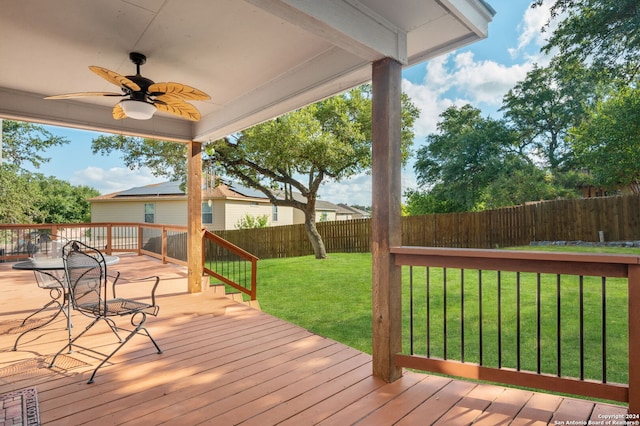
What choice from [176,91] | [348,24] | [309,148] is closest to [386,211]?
[348,24]

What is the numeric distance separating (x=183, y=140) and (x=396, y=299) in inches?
164

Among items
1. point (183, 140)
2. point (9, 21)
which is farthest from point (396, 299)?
point (183, 140)

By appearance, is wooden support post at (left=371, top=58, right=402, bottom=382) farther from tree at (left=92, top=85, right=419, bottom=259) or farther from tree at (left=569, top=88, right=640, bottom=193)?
tree at (left=569, top=88, right=640, bottom=193)

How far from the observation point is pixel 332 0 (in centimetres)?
212

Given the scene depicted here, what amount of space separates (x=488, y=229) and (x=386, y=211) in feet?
28.3

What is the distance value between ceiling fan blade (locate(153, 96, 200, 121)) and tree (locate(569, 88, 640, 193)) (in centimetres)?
786

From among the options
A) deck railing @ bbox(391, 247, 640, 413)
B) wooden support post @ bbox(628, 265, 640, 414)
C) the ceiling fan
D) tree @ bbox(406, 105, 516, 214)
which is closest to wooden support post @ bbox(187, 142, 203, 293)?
the ceiling fan

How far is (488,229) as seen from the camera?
995cm

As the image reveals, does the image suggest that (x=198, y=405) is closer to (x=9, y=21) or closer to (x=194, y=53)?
(x=194, y=53)

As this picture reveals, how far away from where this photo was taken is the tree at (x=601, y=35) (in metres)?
5.57

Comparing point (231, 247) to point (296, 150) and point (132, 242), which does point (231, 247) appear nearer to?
point (296, 150)

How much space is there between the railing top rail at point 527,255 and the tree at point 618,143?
691cm

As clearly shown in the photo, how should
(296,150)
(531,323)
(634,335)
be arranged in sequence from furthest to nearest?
(296,150)
(531,323)
(634,335)

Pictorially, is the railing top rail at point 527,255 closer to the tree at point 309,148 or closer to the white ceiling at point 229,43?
the white ceiling at point 229,43
